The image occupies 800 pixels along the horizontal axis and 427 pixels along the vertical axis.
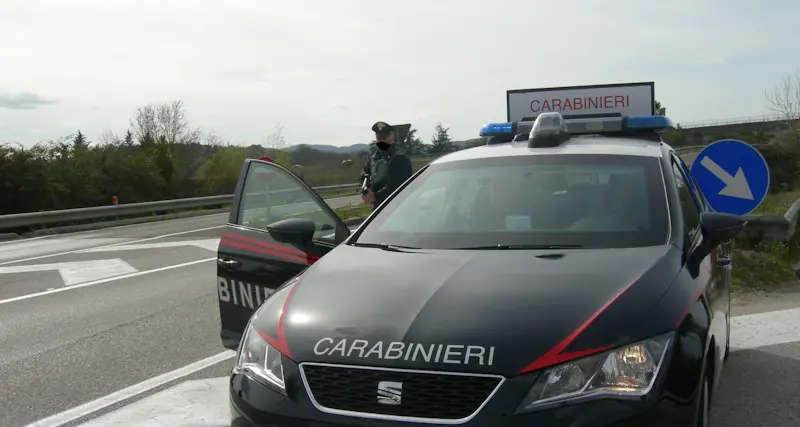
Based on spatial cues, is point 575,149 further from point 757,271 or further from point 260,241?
point 757,271

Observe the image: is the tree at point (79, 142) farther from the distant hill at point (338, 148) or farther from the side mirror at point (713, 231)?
the side mirror at point (713, 231)

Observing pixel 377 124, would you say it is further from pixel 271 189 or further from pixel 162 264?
pixel 162 264

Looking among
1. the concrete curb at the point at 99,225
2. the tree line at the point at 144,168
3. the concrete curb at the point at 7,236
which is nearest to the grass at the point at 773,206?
the tree line at the point at 144,168

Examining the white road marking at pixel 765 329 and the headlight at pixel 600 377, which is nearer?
the headlight at pixel 600 377

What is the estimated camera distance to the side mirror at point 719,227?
11.7 feet

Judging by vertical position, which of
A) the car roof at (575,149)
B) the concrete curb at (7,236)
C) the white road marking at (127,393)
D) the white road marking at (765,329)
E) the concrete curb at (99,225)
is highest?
the car roof at (575,149)

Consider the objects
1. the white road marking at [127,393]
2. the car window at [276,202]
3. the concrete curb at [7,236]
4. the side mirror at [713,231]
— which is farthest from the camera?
the concrete curb at [7,236]

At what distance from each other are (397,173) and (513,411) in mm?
5469

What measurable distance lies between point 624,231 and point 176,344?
4206 millimetres

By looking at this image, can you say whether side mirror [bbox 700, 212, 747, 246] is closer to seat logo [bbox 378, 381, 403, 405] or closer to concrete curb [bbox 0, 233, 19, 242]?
seat logo [bbox 378, 381, 403, 405]

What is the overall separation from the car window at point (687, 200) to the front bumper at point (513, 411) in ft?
4.04

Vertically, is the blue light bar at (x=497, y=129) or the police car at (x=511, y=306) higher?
the blue light bar at (x=497, y=129)

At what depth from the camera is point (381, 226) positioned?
4.12m

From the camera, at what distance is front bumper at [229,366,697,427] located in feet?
8.15
